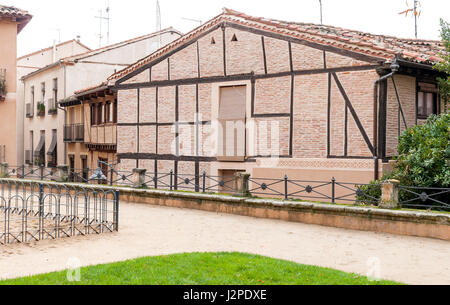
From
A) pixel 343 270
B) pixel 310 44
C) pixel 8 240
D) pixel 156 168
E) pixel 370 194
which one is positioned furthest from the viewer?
pixel 156 168

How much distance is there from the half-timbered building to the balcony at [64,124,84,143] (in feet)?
23.8

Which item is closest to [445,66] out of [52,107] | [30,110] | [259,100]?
[259,100]

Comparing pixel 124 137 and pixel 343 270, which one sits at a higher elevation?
pixel 124 137

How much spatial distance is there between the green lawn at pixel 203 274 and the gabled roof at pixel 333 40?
847 cm

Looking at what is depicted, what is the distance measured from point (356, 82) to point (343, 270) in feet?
26.9

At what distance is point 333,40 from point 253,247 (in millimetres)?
7893

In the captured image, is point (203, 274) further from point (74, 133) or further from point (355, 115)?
point (74, 133)

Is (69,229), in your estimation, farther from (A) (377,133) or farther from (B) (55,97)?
(B) (55,97)

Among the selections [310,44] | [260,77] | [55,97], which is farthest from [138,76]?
[55,97]

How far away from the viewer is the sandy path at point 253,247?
314 inches

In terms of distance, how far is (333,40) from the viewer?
49.7 ft

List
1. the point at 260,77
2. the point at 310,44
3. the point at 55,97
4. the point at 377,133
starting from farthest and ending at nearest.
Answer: the point at 55,97, the point at 260,77, the point at 310,44, the point at 377,133

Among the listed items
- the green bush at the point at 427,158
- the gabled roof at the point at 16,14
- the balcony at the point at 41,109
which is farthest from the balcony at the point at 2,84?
the green bush at the point at 427,158

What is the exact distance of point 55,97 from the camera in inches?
1234
